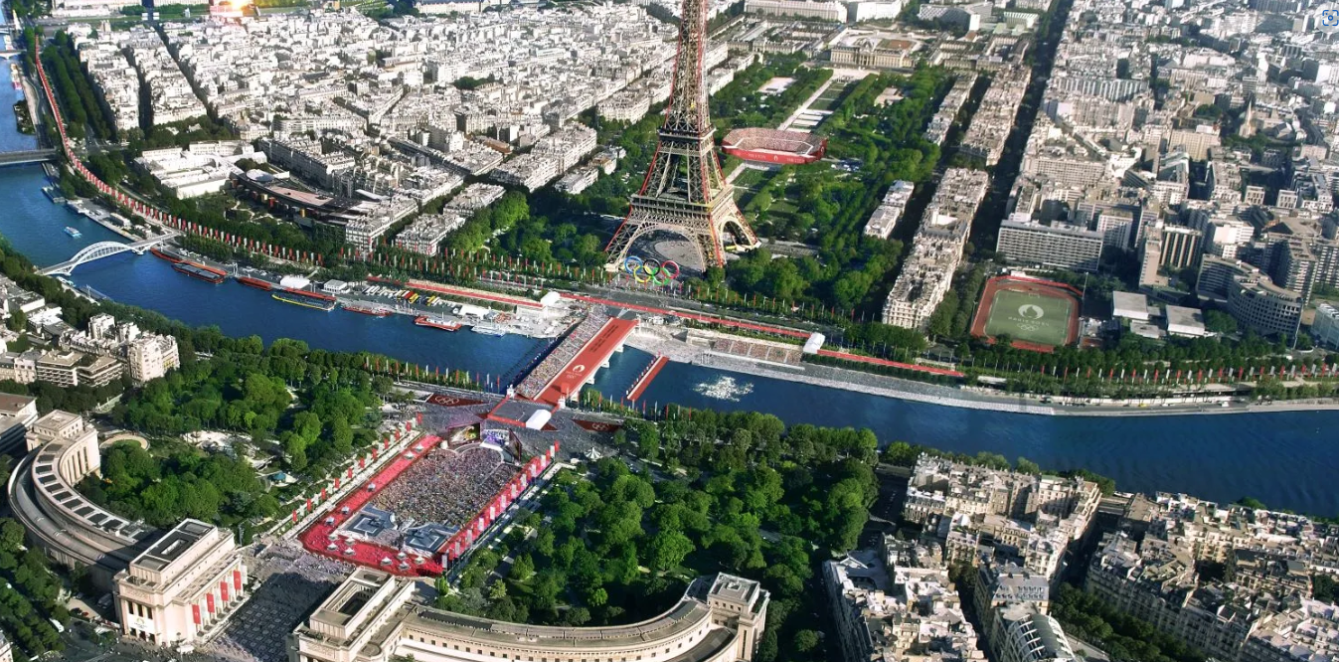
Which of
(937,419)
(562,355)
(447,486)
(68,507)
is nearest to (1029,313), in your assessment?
(937,419)

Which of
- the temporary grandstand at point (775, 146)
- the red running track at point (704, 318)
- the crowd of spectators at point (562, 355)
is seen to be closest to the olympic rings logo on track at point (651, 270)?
the red running track at point (704, 318)

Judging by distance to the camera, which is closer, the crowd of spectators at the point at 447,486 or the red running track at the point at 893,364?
the crowd of spectators at the point at 447,486

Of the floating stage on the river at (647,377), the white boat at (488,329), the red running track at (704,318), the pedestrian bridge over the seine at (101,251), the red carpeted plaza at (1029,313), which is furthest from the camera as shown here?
the pedestrian bridge over the seine at (101,251)

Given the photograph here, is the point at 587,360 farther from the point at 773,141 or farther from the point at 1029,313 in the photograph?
the point at 773,141

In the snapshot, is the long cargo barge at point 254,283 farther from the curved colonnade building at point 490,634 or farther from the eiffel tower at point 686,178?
the curved colonnade building at point 490,634

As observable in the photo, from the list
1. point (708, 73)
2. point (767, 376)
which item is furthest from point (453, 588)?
point (708, 73)

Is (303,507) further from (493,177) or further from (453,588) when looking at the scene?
(493,177)
